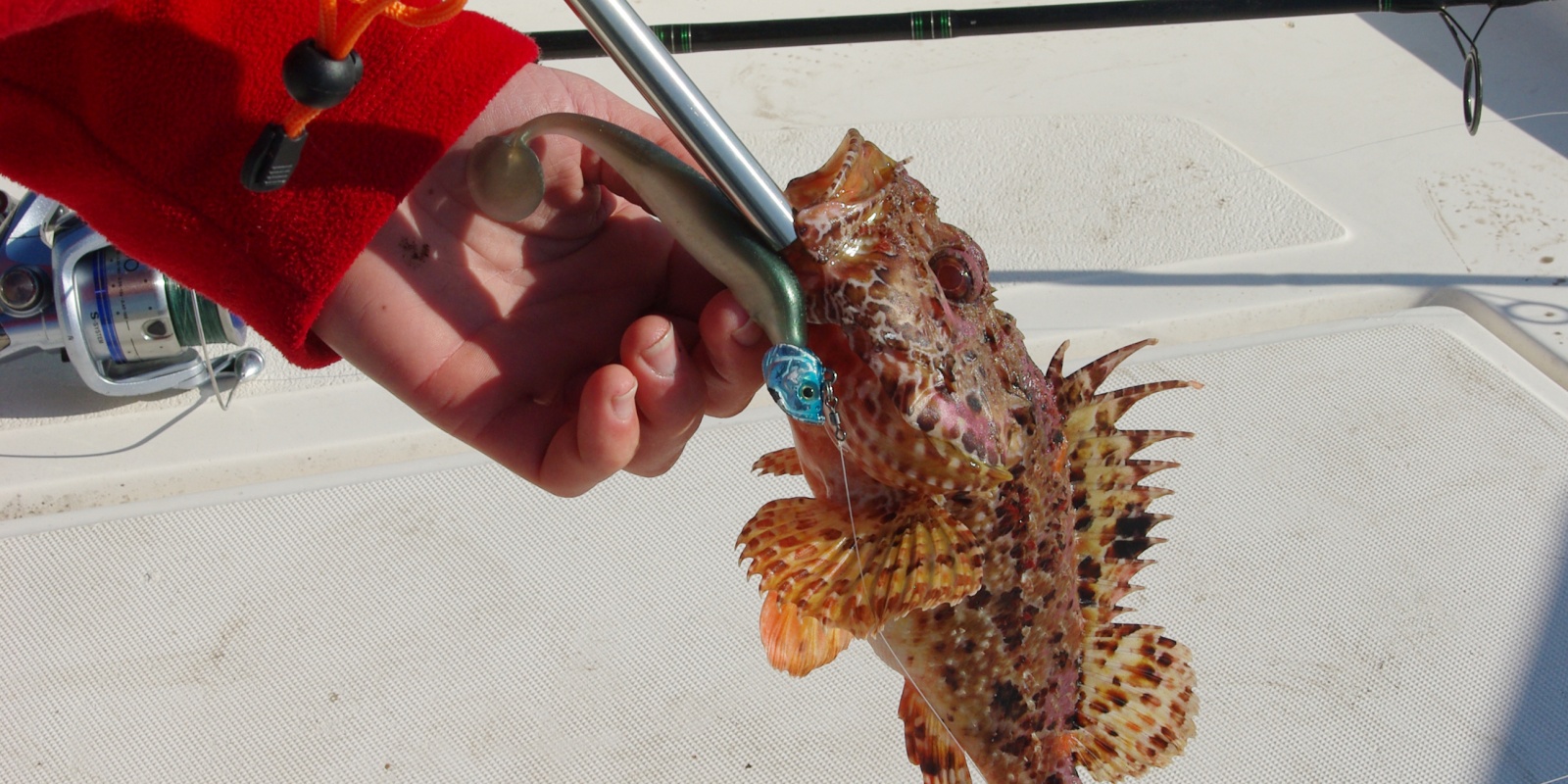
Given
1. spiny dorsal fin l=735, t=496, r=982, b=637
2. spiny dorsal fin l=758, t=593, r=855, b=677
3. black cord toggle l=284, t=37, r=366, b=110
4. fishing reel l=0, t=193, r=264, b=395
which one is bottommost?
fishing reel l=0, t=193, r=264, b=395

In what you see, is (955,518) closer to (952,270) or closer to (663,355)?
(952,270)

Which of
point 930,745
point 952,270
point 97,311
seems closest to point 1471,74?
point 952,270

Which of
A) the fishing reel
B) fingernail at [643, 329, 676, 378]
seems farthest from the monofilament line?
the fishing reel

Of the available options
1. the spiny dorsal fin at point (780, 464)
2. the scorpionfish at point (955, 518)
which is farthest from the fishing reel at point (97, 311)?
the scorpionfish at point (955, 518)

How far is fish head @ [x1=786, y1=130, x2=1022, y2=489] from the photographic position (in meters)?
1.76

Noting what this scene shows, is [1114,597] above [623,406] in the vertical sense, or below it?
below

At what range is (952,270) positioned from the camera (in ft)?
6.32

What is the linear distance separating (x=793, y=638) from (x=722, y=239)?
2.62ft

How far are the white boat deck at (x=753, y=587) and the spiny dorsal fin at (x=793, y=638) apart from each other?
2.09ft

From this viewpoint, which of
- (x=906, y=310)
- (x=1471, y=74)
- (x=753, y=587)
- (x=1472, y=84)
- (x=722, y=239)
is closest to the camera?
(x=722, y=239)

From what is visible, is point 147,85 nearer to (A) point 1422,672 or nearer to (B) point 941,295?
(B) point 941,295

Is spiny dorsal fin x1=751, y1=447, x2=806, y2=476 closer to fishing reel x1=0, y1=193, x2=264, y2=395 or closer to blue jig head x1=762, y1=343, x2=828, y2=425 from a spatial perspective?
blue jig head x1=762, y1=343, x2=828, y2=425

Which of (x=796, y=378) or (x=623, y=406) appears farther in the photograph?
(x=623, y=406)

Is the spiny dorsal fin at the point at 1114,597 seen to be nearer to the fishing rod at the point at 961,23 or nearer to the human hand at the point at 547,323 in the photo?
the human hand at the point at 547,323
